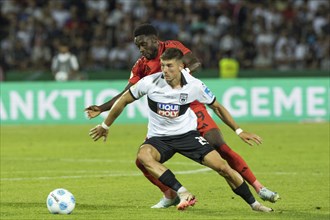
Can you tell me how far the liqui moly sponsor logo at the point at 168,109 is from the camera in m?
10.9

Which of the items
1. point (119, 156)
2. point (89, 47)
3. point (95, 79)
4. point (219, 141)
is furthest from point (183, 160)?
point (89, 47)

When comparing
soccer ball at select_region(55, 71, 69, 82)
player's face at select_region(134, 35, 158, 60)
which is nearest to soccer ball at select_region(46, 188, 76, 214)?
player's face at select_region(134, 35, 158, 60)

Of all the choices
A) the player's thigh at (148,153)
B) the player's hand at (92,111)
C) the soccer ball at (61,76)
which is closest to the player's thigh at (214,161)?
the player's thigh at (148,153)

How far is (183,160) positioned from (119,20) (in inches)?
509

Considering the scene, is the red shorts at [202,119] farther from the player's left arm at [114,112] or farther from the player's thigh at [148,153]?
the player's left arm at [114,112]

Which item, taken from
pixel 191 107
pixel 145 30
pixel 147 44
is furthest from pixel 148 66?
pixel 191 107

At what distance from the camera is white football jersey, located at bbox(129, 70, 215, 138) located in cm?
1087

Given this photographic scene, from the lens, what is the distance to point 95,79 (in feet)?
93.7

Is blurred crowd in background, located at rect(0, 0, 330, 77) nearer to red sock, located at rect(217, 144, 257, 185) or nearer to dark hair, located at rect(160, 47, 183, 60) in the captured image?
red sock, located at rect(217, 144, 257, 185)

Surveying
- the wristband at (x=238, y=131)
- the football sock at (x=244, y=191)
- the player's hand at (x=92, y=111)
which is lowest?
the football sock at (x=244, y=191)

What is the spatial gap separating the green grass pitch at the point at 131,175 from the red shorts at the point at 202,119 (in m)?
0.92

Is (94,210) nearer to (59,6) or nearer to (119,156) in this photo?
(119,156)

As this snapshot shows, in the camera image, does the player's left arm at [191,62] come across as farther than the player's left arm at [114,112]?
Yes

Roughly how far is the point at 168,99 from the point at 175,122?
0.27 m
